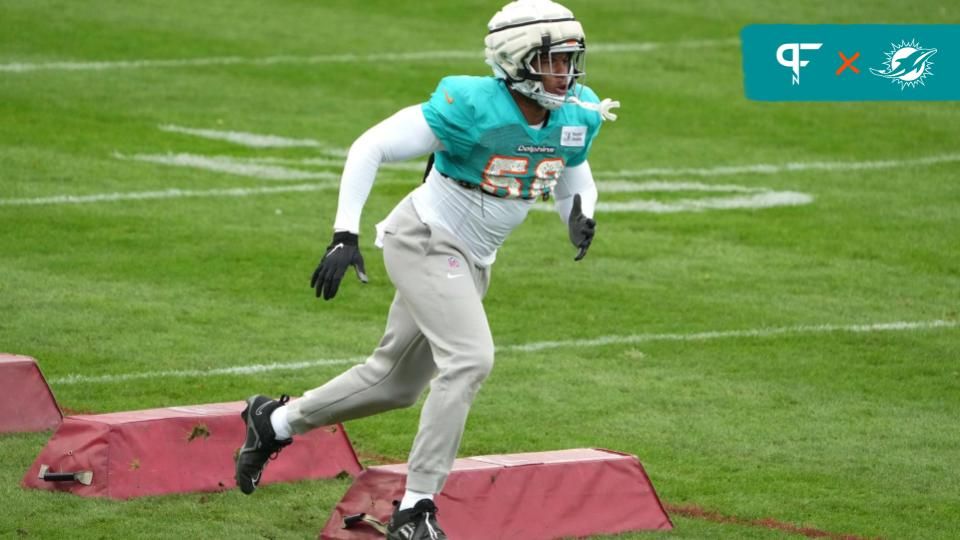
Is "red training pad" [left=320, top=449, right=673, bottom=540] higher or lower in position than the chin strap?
lower

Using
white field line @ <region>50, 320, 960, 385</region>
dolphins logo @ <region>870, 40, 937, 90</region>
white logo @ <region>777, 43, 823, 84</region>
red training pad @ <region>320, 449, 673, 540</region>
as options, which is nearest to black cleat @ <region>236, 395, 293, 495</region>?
red training pad @ <region>320, 449, 673, 540</region>

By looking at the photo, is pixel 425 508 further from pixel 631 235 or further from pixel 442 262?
pixel 631 235

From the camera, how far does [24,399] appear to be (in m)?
9.03

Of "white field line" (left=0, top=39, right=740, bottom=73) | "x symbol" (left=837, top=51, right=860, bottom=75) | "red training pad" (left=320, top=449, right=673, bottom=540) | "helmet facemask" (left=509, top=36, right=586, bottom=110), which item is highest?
"helmet facemask" (left=509, top=36, right=586, bottom=110)

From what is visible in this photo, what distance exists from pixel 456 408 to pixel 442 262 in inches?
24.2

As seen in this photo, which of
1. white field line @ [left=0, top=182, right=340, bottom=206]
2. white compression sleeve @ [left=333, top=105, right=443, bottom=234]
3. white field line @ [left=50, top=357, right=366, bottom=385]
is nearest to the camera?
white compression sleeve @ [left=333, top=105, right=443, bottom=234]

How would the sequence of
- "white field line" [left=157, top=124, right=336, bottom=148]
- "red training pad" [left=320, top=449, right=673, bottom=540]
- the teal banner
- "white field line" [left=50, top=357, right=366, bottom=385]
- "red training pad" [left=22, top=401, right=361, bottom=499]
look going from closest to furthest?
"red training pad" [left=320, top=449, right=673, bottom=540]
"red training pad" [left=22, top=401, right=361, bottom=499]
"white field line" [left=50, top=357, right=366, bottom=385]
"white field line" [left=157, top=124, right=336, bottom=148]
the teal banner

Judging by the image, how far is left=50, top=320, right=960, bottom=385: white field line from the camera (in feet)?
34.2

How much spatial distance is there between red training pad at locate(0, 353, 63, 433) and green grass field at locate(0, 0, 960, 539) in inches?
4.4

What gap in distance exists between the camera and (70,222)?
47.2ft

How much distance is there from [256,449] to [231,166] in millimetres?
9056

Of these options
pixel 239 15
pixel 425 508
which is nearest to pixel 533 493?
pixel 425 508

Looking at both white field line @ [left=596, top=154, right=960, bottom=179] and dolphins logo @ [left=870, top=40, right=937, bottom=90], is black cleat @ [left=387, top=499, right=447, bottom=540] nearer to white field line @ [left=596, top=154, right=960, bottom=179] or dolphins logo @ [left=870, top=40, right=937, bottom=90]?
white field line @ [left=596, top=154, right=960, bottom=179]

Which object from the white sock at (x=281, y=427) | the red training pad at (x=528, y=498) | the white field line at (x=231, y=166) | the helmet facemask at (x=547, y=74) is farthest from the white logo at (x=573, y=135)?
the white field line at (x=231, y=166)
